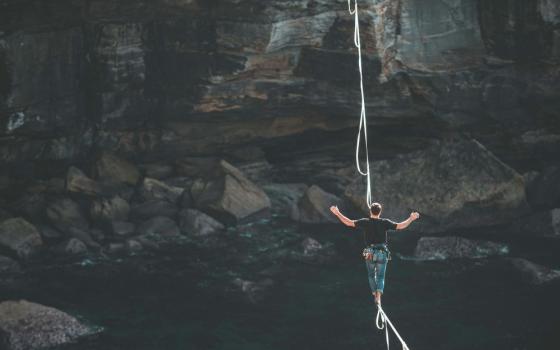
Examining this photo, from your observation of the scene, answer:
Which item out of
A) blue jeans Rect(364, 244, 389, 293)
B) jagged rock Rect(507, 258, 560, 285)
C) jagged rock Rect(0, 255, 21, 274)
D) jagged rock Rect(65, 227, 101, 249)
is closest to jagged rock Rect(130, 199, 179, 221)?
jagged rock Rect(65, 227, 101, 249)

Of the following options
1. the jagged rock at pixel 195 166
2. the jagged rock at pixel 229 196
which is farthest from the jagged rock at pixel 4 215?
the jagged rock at pixel 195 166

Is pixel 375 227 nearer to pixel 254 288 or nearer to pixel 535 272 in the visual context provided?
pixel 254 288

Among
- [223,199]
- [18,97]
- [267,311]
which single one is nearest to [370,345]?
[267,311]

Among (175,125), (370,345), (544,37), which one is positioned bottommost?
(370,345)

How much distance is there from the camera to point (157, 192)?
3272cm

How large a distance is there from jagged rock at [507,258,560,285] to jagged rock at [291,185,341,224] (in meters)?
7.15

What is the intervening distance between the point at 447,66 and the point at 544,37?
10.1ft

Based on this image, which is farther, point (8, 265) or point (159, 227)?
point (159, 227)

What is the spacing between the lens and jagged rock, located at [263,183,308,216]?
33.3m

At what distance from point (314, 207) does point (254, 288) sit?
6.17 meters

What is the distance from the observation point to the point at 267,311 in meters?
24.9

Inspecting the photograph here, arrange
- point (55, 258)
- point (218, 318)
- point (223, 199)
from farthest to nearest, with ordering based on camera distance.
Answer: point (223, 199) < point (55, 258) < point (218, 318)

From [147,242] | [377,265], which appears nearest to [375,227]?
[377,265]

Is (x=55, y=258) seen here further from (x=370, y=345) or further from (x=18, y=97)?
(x=370, y=345)
